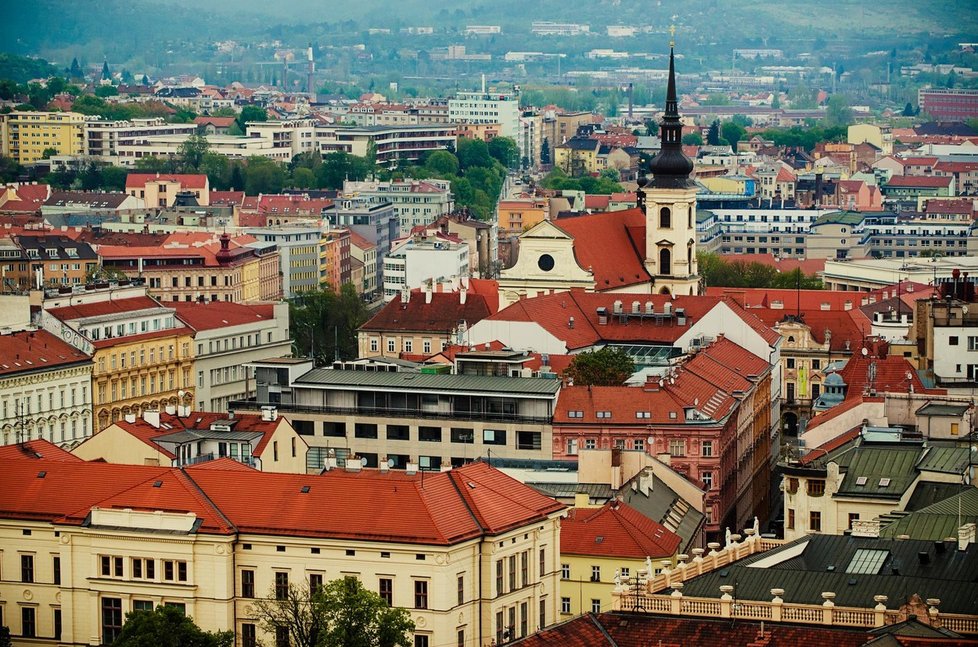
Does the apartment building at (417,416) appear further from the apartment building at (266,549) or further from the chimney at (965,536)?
the chimney at (965,536)

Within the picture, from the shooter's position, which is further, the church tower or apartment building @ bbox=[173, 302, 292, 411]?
the church tower

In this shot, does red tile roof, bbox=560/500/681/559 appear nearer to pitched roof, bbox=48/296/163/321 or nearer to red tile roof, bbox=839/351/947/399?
red tile roof, bbox=839/351/947/399

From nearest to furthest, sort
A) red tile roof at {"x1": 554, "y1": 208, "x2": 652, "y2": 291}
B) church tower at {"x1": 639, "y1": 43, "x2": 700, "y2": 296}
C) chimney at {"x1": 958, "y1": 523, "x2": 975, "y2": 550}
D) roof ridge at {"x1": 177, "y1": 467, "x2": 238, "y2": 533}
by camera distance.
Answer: chimney at {"x1": 958, "y1": 523, "x2": 975, "y2": 550}
roof ridge at {"x1": 177, "y1": 467, "x2": 238, "y2": 533}
red tile roof at {"x1": 554, "y1": 208, "x2": 652, "y2": 291}
church tower at {"x1": 639, "y1": 43, "x2": 700, "y2": 296}

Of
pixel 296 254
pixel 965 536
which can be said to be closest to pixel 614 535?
pixel 965 536

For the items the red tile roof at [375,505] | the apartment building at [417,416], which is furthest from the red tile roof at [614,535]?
the apartment building at [417,416]

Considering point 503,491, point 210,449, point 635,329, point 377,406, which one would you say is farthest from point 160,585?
point 635,329

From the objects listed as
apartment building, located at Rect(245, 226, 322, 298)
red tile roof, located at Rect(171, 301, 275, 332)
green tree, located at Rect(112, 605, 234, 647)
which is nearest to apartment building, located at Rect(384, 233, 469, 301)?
apartment building, located at Rect(245, 226, 322, 298)

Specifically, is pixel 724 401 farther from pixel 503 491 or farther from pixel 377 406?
pixel 503 491

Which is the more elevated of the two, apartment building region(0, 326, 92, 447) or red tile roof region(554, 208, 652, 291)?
red tile roof region(554, 208, 652, 291)
